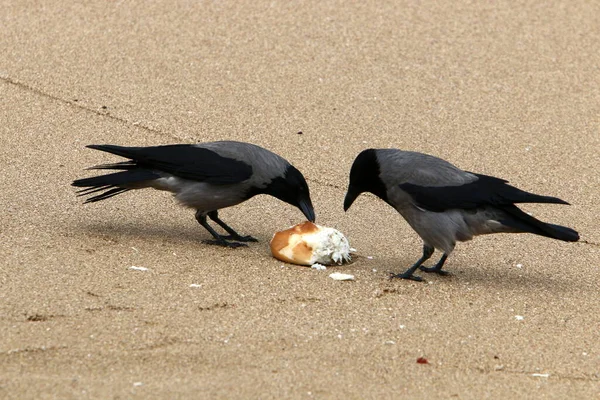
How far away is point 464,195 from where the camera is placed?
5.56 meters

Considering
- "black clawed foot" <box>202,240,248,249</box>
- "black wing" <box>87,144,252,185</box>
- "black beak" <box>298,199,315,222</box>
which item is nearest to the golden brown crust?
"black beak" <box>298,199,315,222</box>

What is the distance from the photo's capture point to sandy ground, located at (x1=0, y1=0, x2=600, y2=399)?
4.45m

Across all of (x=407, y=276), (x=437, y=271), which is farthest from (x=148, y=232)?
(x=437, y=271)

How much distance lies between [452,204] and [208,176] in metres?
1.42

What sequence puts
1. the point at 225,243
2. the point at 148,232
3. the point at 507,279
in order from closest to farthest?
the point at 507,279 < the point at 225,243 < the point at 148,232

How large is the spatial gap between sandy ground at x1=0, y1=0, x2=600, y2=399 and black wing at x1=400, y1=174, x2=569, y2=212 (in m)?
0.46

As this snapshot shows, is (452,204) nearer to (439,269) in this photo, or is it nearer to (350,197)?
(439,269)

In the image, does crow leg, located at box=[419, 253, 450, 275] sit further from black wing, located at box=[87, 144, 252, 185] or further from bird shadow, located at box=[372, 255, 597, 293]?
black wing, located at box=[87, 144, 252, 185]

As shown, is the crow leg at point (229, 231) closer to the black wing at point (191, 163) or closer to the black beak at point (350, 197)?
the black wing at point (191, 163)

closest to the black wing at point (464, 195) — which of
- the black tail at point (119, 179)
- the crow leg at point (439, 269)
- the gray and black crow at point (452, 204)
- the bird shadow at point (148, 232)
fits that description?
the gray and black crow at point (452, 204)

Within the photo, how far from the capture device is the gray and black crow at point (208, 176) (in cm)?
582

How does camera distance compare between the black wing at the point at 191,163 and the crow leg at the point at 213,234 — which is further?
the crow leg at the point at 213,234

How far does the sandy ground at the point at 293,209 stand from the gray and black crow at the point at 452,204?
300mm

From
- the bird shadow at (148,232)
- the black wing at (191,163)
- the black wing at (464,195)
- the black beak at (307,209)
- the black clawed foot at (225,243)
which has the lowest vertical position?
the bird shadow at (148,232)
